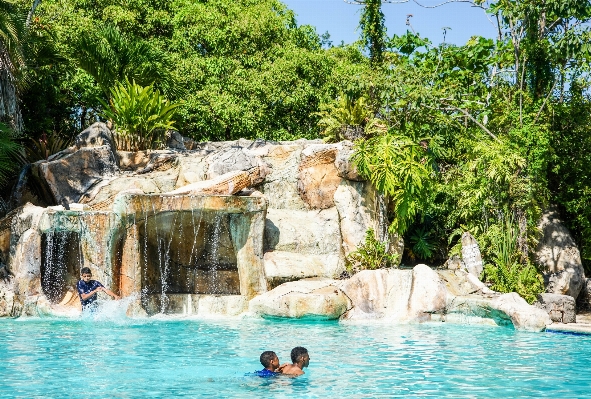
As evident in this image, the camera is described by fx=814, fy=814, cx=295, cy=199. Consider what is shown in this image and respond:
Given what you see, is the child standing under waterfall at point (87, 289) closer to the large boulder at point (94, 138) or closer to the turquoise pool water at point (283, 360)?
the turquoise pool water at point (283, 360)

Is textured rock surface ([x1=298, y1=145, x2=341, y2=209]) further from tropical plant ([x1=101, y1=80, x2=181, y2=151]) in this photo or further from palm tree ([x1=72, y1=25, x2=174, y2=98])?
palm tree ([x1=72, y1=25, x2=174, y2=98])

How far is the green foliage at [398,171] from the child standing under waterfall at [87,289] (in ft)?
21.4

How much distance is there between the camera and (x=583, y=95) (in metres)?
20.8

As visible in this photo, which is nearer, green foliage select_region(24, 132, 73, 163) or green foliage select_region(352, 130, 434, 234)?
green foliage select_region(352, 130, 434, 234)

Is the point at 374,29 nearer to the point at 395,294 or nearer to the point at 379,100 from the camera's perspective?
the point at 379,100

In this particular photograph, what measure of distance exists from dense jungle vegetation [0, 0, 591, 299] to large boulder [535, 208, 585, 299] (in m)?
0.39

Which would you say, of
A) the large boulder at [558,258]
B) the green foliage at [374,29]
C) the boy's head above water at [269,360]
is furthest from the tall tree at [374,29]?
the boy's head above water at [269,360]

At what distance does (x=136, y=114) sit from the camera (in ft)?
71.4

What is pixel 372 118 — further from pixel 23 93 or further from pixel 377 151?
pixel 23 93

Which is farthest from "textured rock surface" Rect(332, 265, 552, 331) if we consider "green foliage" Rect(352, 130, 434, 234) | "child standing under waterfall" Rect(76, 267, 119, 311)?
"child standing under waterfall" Rect(76, 267, 119, 311)

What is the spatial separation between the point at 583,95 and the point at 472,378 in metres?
13.1

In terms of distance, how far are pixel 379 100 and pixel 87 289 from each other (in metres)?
8.99

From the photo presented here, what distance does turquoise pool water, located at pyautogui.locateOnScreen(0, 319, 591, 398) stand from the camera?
9.18m

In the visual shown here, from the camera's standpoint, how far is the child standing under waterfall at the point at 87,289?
1570cm
